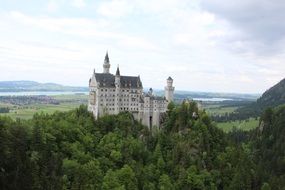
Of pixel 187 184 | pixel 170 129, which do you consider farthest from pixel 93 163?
pixel 170 129

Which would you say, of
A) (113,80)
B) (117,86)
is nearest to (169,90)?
(117,86)

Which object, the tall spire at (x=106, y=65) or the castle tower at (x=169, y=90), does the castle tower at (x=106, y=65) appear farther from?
the castle tower at (x=169, y=90)

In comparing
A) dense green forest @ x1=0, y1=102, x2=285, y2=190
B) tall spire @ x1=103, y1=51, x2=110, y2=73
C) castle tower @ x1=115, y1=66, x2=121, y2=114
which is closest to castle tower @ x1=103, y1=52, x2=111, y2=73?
tall spire @ x1=103, y1=51, x2=110, y2=73

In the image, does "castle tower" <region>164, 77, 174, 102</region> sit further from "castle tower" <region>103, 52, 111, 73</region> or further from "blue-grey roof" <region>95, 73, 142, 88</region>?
"castle tower" <region>103, 52, 111, 73</region>

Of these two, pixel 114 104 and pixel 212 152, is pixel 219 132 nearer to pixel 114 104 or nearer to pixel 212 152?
pixel 212 152

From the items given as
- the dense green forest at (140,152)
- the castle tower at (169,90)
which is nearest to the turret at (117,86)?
the dense green forest at (140,152)

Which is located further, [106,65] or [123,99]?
[106,65]

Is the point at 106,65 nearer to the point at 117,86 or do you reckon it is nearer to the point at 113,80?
the point at 113,80
